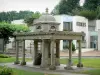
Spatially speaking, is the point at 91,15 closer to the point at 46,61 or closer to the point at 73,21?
the point at 73,21

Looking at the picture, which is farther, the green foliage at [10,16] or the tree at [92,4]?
the green foliage at [10,16]

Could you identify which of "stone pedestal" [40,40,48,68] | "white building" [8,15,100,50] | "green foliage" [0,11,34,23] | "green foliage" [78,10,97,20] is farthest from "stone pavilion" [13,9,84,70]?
"green foliage" [0,11,34,23]

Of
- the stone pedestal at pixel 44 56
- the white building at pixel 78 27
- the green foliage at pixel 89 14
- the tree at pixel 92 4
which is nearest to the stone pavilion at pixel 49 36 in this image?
the stone pedestal at pixel 44 56

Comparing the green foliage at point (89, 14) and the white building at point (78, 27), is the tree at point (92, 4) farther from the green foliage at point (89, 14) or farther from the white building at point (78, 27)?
the white building at point (78, 27)

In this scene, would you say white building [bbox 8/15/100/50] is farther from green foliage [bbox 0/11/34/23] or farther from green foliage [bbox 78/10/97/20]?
green foliage [bbox 0/11/34/23]

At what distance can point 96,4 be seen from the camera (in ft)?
352

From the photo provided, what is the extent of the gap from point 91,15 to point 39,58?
2315 inches

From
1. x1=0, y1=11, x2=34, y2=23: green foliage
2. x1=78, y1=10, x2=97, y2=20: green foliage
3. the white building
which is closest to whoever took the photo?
the white building

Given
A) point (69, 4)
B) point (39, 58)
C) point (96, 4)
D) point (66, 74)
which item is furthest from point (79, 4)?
point (66, 74)

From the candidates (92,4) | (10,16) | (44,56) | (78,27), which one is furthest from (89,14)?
(10,16)

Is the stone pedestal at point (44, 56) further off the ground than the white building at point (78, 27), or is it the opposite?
the white building at point (78, 27)

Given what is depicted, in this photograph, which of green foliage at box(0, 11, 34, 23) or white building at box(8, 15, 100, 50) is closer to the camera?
white building at box(8, 15, 100, 50)

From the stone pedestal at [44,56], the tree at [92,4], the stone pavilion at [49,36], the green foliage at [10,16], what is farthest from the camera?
the green foliage at [10,16]

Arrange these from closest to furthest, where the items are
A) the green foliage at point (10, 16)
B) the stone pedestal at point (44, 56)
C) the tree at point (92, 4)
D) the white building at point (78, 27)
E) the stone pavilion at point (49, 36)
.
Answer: the stone pavilion at point (49, 36)
the stone pedestal at point (44, 56)
the white building at point (78, 27)
the tree at point (92, 4)
the green foliage at point (10, 16)
